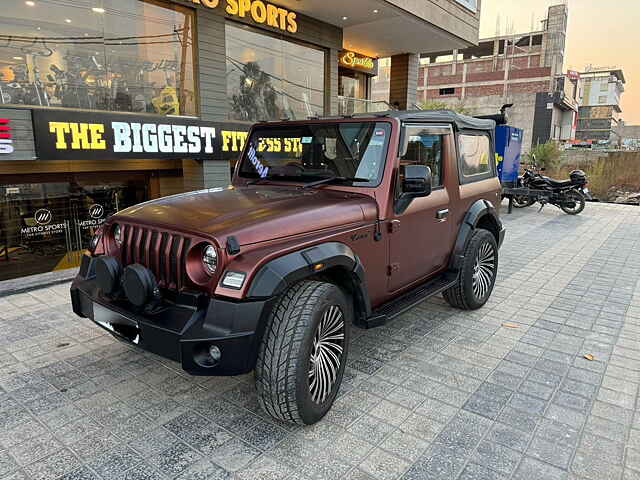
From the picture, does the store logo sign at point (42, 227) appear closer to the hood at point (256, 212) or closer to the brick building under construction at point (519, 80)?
the hood at point (256, 212)

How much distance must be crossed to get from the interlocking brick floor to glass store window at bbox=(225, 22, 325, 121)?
19.3 feet

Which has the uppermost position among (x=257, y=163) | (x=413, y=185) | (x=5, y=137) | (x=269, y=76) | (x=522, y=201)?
(x=269, y=76)

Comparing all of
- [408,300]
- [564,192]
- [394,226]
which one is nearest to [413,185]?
[394,226]

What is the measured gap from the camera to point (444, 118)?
4.11 meters

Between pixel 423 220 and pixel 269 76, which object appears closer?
pixel 423 220

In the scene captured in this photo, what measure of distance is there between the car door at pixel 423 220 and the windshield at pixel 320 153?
22 centimetres

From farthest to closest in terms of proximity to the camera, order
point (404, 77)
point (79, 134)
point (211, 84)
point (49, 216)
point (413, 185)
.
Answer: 1. point (404, 77)
2. point (211, 84)
3. point (49, 216)
4. point (79, 134)
5. point (413, 185)

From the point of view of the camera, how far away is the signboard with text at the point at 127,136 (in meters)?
6.44

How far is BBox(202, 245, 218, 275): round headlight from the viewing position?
2516 millimetres

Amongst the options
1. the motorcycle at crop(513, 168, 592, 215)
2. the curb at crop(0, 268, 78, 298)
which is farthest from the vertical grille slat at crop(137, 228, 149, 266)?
the motorcycle at crop(513, 168, 592, 215)

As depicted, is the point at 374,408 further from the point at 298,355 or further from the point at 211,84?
the point at 211,84

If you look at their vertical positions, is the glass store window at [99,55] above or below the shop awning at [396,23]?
below

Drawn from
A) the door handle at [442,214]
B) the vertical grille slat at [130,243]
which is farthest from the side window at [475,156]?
the vertical grille slat at [130,243]

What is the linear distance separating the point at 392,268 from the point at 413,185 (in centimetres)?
68
